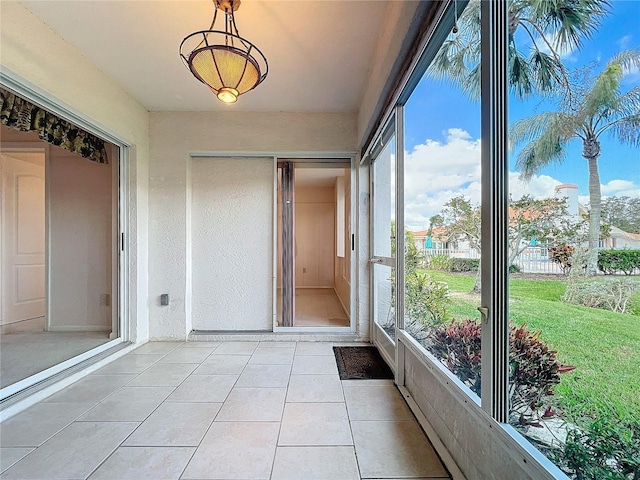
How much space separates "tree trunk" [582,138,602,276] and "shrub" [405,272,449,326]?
819mm

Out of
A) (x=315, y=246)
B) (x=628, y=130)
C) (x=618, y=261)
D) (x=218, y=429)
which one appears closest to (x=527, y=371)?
(x=618, y=261)

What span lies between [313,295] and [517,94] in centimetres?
465

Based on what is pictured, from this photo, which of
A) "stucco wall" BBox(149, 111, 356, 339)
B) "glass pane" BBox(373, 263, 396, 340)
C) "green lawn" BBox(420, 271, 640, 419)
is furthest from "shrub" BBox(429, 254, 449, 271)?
"stucco wall" BBox(149, 111, 356, 339)

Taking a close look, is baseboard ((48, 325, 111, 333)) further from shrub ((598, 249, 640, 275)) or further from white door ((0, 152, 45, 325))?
shrub ((598, 249, 640, 275))

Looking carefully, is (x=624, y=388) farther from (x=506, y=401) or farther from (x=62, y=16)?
(x=62, y=16)

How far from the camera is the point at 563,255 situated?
2.40 feet

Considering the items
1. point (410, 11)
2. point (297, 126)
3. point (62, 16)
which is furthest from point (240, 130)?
point (410, 11)

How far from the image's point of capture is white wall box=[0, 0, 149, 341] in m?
1.76

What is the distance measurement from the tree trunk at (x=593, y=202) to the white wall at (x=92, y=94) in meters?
2.78

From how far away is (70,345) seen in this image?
261 cm

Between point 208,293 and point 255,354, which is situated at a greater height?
point 208,293

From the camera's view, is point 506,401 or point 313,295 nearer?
point 506,401

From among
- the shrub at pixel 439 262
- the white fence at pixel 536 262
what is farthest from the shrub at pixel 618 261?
the shrub at pixel 439 262

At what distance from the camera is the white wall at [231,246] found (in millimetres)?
3168
